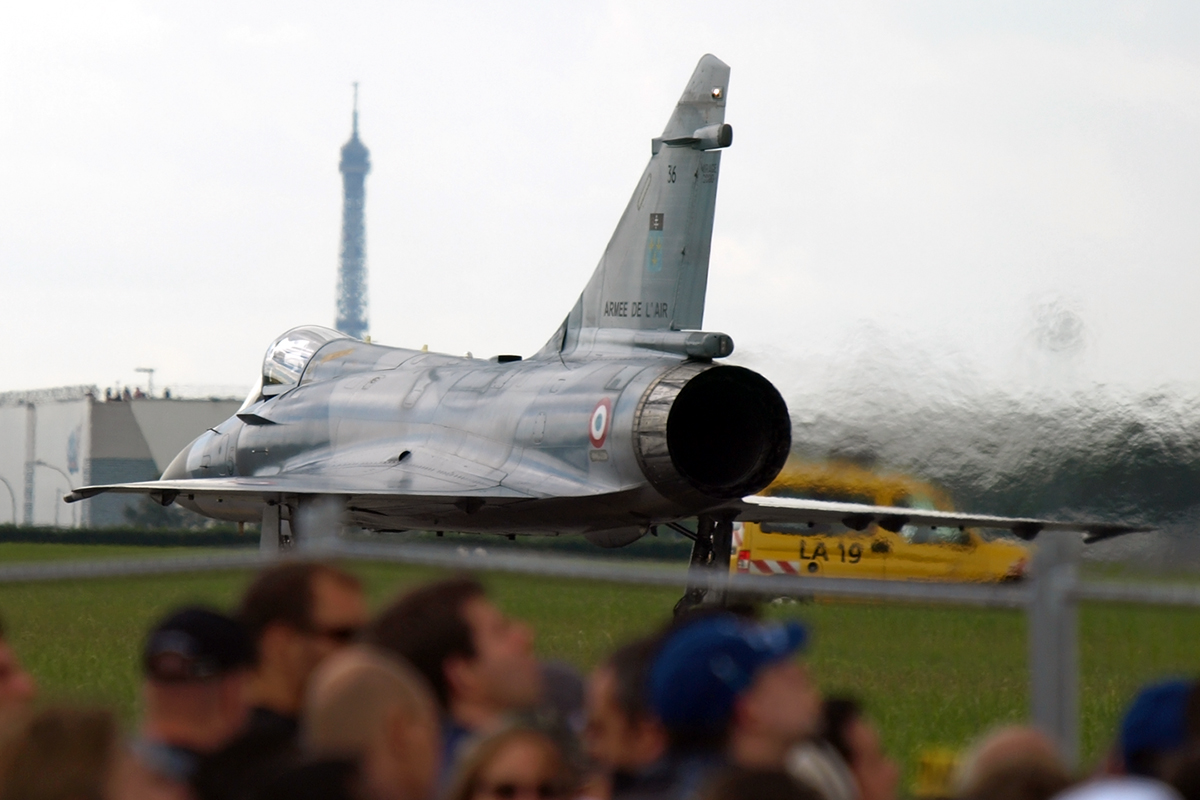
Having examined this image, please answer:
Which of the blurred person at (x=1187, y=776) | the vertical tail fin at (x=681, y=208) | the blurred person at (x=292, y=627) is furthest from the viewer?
the vertical tail fin at (x=681, y=208)

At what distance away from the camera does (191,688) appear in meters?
4.04

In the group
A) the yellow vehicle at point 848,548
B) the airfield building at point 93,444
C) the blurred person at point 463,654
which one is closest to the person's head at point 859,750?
the blurred person at point 463,654

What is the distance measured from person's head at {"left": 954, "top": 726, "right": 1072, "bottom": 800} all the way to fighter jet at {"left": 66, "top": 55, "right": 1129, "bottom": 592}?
1082 centimetres

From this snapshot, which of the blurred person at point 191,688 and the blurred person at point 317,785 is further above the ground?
the blurred person at point 317,785

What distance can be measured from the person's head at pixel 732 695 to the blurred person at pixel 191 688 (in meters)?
1.10

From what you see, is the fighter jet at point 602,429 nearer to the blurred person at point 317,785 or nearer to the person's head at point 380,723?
the person's head at point 380,723

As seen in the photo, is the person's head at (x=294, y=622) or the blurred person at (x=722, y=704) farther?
the person's head at (x=294, y=622)

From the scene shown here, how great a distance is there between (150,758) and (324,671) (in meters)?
0.50

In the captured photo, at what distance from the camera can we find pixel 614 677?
4148mm

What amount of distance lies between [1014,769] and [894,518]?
13633 mm

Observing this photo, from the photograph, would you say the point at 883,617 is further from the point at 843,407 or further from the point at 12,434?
the point at 12,434

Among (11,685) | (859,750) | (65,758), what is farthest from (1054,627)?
(11,685)

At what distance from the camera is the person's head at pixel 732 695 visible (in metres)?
3.75

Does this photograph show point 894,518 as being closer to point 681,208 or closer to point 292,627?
point 681,208
